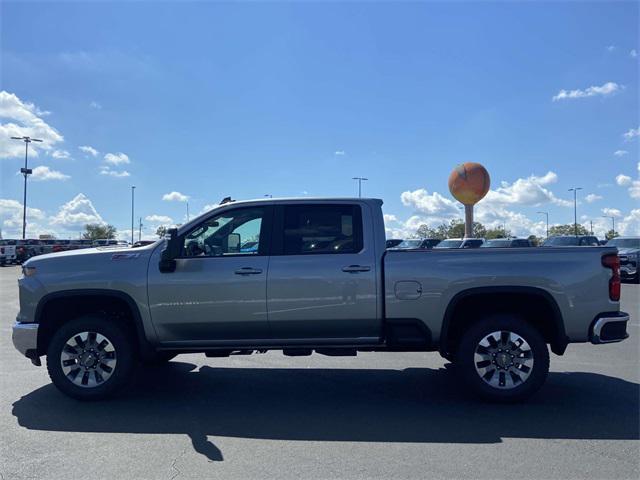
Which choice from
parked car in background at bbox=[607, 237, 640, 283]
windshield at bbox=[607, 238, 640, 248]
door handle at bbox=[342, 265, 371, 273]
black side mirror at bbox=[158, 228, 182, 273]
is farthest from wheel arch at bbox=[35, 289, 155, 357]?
windshield at bbox=[607, 238, 640, 248]

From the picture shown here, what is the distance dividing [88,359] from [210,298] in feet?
4.67

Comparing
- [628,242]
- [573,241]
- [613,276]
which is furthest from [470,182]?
[613,276]

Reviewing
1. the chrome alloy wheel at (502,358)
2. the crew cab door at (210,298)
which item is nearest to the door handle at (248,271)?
the crew cab door at (210,298)

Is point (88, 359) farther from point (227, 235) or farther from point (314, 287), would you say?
point (314, 287)

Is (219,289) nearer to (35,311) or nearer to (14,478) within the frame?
(35,311)

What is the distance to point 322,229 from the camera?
5.57 meters

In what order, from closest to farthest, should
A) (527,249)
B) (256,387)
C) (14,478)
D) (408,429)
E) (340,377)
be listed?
(14,478), (408,429), (527,249), (256,387), (340,377)

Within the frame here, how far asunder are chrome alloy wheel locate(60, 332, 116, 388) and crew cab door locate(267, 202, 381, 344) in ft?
5.62

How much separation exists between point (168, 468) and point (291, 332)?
1.87m

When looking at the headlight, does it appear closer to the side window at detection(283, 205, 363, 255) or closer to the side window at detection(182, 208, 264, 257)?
the side window at detection(182, 208, 264, 257)

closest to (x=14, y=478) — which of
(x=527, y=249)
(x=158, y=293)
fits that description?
(x=158, y=293)

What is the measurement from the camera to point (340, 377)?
254 inches

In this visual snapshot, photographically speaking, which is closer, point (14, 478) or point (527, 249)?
Result: point (14, 478)

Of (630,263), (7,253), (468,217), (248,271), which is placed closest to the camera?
(248,271)
